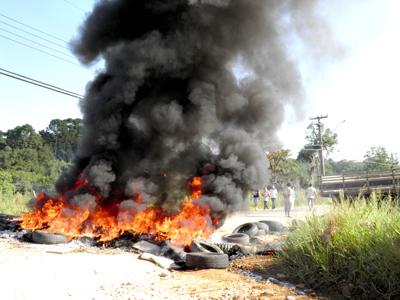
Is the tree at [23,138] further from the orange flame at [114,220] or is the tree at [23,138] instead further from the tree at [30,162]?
the orange flame at [114,220]

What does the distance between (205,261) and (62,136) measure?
70045 mm

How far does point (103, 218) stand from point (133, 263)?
4.23 m

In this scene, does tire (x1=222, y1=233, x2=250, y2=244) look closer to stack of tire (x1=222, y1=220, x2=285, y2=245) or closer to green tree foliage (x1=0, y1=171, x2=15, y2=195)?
stack of tire (x1=222, y1=220, x2=285, y2=245)

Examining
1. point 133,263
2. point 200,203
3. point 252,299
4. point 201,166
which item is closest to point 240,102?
point 201,166

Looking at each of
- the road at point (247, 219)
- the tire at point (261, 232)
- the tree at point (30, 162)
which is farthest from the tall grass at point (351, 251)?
the tree at point (30, 162)

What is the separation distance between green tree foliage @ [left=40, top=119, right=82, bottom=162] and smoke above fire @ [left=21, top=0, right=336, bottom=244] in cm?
5826

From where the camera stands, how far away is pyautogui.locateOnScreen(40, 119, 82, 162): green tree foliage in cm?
6994

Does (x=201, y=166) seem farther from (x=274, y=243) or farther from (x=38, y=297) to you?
(x=38, y=297)

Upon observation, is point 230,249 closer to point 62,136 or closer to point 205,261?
point 205,261

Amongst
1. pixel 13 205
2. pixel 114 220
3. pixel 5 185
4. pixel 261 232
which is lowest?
pixel 261 232

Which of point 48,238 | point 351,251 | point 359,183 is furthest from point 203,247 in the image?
point 359,183

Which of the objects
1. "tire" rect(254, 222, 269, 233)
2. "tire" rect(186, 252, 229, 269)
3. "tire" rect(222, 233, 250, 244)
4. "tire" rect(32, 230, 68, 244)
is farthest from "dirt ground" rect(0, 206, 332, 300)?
"tire" rect(254, 222, 269, 233)

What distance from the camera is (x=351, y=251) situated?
6695mm

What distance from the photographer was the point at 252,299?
5.82m
